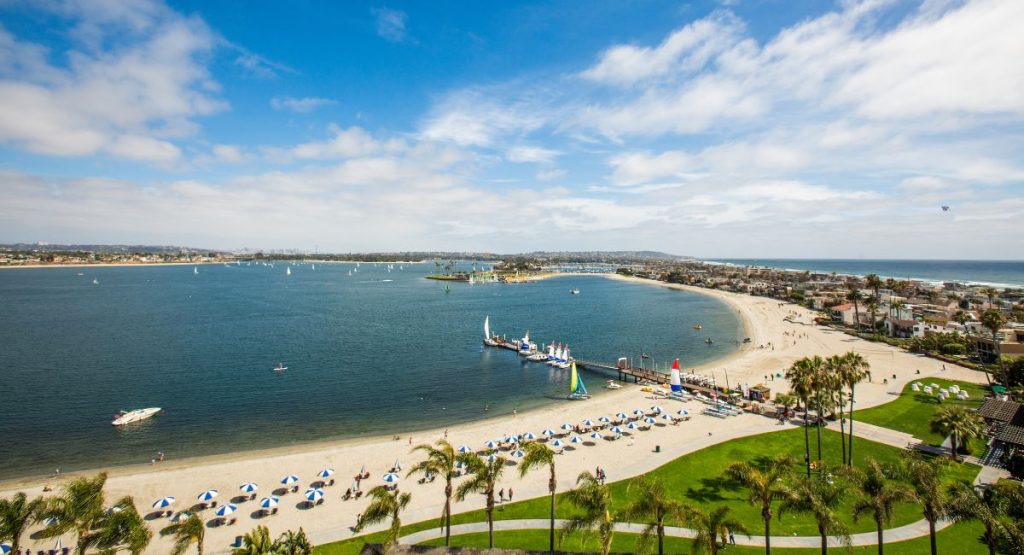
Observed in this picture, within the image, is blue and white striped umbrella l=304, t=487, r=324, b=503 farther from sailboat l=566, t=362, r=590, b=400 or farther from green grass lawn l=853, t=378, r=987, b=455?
green grass lawn l=853, t=378, r=987, b=455

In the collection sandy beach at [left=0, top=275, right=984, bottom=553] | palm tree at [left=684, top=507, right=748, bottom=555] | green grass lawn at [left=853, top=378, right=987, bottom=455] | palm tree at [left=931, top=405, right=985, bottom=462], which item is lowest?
sandy beach at [left=0, top=275, right=984, bottom=553]

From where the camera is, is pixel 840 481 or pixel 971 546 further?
pixel 971 546

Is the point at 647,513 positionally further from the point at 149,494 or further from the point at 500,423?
the point at 149,494

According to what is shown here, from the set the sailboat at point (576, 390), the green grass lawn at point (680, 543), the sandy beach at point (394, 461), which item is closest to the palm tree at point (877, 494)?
the green grass lawn at point (680, 543)

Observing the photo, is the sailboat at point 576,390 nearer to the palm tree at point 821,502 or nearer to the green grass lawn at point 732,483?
the green grass lawn at point 732,483

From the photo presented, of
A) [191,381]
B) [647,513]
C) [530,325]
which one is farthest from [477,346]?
[647,513]

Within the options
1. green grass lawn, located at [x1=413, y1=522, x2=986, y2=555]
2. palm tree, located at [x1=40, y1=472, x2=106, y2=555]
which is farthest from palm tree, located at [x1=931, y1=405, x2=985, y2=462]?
palm tree, located at [x1=40, y1=472, x2=106, y2=555]
